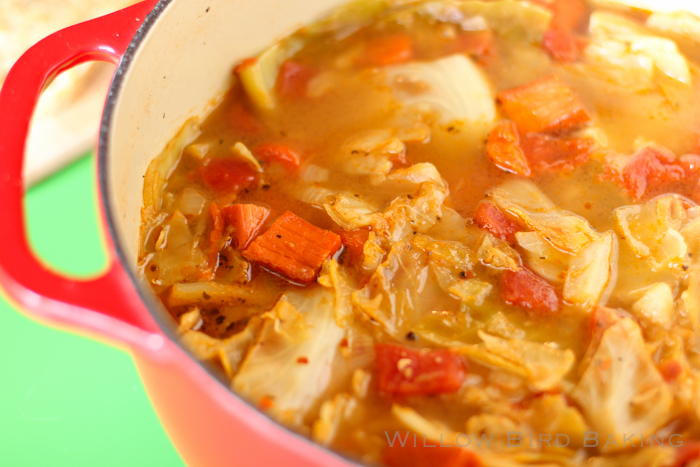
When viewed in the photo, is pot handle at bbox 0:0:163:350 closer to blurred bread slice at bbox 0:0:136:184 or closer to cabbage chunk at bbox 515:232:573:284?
cabbage chunk at bbox 515:232:573:284

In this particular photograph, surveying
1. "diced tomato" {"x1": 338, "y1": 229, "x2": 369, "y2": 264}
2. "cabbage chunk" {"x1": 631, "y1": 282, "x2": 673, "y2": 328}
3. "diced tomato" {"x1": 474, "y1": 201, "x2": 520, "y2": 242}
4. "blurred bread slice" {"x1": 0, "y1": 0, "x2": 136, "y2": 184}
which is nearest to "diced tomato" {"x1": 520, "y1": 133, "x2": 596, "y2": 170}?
"diced tomato" {"x1": 474, "y1": 201, "x2": 520, "y2": 242}

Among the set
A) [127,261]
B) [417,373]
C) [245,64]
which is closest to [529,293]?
[417,373]

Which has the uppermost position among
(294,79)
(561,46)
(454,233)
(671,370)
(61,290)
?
(61,290)

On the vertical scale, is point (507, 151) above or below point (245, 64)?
below

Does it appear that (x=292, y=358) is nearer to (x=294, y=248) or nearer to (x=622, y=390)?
(x=294, y=248)

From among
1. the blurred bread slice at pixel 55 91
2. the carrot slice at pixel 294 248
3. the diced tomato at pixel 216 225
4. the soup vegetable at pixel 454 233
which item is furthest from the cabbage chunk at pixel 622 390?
the blurred bread slice at pixel 55 91

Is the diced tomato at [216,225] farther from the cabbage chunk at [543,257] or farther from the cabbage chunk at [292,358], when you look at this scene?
the cabbage chunk at [543,257]
